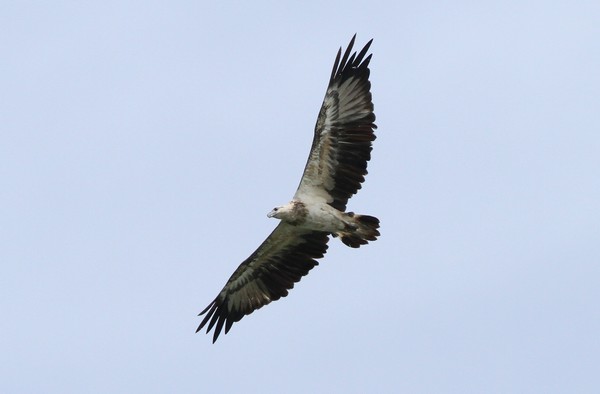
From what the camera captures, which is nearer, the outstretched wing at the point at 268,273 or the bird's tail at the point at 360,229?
the bird's tail at the point at 360,229

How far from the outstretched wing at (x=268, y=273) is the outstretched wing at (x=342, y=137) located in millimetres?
1022

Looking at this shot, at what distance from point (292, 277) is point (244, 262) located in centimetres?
95

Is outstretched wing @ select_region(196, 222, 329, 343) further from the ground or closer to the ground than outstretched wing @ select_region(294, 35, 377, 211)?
closer to the ground

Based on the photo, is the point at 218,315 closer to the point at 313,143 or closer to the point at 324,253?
the point at 324,253

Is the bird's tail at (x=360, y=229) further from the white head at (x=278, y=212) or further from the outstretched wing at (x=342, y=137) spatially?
the white head at (x=278, y=212)

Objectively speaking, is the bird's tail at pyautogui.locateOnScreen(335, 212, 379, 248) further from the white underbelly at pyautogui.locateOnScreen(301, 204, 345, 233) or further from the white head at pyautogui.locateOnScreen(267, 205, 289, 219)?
the white head at pyautogui.locateOnScreen(267, 205, 289, 219)

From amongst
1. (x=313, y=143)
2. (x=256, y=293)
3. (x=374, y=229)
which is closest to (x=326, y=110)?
(x=313, y=143)

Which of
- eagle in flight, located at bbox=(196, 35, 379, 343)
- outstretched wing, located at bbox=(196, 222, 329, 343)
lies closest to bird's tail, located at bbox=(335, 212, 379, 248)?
eagle in flight, located at bbox=(196, 35, 379, 343)

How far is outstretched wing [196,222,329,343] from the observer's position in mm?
26109

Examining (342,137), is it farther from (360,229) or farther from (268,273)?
(268,273)

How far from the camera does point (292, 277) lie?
26.4 metres

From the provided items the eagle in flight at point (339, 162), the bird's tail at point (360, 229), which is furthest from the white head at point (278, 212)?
the bird's tail at point (360, 229)

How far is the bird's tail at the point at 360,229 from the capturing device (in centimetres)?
2498

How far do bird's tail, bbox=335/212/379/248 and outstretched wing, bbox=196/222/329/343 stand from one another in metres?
1.07
